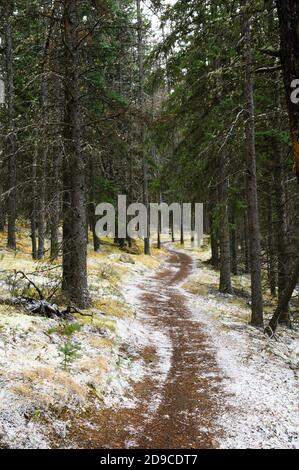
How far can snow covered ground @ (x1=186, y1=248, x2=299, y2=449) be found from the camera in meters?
5.81

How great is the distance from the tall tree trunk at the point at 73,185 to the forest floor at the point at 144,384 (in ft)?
2.97

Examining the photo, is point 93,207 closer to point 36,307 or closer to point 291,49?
point 36,307

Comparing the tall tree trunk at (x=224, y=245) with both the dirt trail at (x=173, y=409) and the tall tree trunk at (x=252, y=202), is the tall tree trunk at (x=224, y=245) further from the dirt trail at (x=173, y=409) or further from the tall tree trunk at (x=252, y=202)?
the dirt trail at (x=173, y=409)

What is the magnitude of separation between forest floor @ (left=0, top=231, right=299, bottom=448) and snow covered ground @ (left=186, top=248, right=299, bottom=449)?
0.02 meters

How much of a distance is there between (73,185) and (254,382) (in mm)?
6767

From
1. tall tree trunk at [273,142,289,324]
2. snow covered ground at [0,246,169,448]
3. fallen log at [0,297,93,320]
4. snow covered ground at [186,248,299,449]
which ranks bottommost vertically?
snow covered ground at [186,248,299,449]

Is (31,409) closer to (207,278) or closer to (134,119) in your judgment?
(134,119)

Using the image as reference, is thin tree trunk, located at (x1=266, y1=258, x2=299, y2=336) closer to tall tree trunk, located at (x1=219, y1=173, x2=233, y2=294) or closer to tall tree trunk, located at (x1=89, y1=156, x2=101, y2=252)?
tall tree trunk, located at (x1=219, y1=173, x2=233, y2=294)

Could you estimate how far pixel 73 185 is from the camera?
11.1 metres

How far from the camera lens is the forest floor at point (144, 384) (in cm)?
549

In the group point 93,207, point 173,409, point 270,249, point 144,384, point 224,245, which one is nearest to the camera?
point 173,409

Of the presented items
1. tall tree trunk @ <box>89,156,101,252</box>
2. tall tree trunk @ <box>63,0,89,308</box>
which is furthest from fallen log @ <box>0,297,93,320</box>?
tall tree trunk @ <box>89,156,101,252</box>

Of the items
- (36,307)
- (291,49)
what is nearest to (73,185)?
(36,307)

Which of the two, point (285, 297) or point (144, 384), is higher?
point (285, 297)
